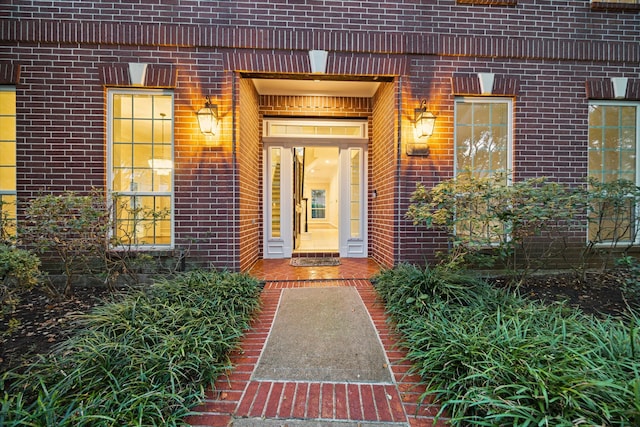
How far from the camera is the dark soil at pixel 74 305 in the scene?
232 cm

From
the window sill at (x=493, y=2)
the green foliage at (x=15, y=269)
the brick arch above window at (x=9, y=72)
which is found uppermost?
the window sill at (x=493, y=2)

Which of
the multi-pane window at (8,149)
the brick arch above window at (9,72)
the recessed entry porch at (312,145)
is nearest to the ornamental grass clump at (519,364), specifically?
the recessed entry porch at (312,145)

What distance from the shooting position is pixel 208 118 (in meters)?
3.82

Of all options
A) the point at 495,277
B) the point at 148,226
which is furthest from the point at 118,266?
the point at 495,277

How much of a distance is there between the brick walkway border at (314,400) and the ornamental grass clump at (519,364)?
159 mm

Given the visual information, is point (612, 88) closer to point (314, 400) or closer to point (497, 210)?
point (497, 210)

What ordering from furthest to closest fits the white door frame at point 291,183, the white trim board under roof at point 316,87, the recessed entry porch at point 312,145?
the white door frame at point 291,183 → the recessed entry porch at point 312,145 → the white trim board under roof at point 316,87

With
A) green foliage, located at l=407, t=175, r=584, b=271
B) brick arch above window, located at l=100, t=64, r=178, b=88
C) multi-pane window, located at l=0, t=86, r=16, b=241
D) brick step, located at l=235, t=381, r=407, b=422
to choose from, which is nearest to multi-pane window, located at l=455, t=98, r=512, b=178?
green foliage, located at l=407, t=175, r=584, b=271

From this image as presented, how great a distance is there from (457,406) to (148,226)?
13.4ft

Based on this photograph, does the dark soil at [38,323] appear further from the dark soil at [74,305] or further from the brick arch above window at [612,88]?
the brick arch above window at [612,88]

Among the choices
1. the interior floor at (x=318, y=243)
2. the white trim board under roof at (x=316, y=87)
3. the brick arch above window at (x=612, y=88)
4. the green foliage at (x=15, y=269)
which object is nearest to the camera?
the green foliage at (x=15, y=269)

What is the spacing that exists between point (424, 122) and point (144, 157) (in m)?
3.87

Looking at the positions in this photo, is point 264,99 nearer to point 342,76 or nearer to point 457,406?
point 342,76

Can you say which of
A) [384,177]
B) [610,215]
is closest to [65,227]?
[384,177]
